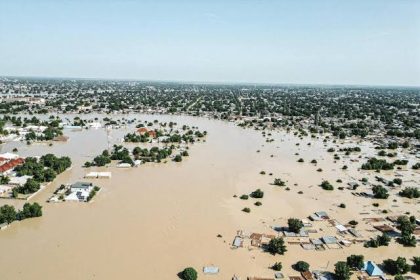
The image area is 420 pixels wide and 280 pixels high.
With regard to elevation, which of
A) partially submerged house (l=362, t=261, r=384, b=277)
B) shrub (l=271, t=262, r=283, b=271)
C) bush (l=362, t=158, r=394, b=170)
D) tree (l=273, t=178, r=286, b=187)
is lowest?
shrub (l=271, t=262, r=283, b=271)

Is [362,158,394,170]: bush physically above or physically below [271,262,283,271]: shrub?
above

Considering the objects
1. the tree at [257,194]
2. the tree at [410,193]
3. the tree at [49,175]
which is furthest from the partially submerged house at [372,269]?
the tree at [49,175]

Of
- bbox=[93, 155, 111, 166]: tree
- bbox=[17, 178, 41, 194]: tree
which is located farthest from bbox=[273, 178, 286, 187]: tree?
bbox=[17, 178, 41, 194]: tree

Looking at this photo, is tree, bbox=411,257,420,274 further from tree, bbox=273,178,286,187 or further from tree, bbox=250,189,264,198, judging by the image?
tree, bbox=273,178,286,187

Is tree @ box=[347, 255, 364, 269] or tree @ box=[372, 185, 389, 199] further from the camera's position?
tree @ box=[372, 185, 389, 199]

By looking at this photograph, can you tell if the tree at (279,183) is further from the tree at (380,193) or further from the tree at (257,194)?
the tree at (380,193)

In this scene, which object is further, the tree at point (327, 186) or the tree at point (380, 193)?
the tree at point (327, 186)

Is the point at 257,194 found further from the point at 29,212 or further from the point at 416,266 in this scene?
the point at 29,212

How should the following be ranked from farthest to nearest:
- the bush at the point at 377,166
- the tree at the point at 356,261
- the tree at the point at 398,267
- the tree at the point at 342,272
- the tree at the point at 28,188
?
the bush at the point at 377,166
the tree at the point at 28,188
the tree at the point at 356,261
the tree at the point at 398,267
the tree at the point at 342,272
